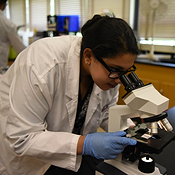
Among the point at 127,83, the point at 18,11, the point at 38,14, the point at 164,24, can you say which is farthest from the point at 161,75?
the point at 18,11

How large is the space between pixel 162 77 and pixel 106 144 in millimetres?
2131

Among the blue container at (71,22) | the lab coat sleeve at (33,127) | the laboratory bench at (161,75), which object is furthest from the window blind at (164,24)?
the lab coat sleeve at (33,127)

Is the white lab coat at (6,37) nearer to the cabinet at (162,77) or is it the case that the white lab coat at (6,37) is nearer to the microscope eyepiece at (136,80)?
the cabinet at (162,77)

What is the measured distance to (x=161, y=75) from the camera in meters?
2.79

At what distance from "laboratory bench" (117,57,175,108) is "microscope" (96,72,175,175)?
5.85ft

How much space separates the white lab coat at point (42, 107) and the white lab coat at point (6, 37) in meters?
1.92

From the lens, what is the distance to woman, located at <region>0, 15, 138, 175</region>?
36.6 inches

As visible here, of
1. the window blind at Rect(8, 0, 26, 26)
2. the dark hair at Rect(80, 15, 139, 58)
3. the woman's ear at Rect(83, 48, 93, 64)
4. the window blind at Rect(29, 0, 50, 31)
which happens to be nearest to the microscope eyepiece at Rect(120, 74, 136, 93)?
the dark hair at Rect(80, 15, 139, 58)

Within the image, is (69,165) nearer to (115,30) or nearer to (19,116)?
(19,116)

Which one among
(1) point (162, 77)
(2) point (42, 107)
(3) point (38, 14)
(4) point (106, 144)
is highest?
(3) point (38, 14)

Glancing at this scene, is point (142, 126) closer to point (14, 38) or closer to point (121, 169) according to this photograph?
point (121, 169)

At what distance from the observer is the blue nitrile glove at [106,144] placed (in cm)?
88

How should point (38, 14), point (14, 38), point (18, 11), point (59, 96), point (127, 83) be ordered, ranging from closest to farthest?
point (127, 83) < point (59, 96) < point (14, 38) < point (38, 14) < point (18, 11)

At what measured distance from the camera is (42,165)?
117 centimetres
